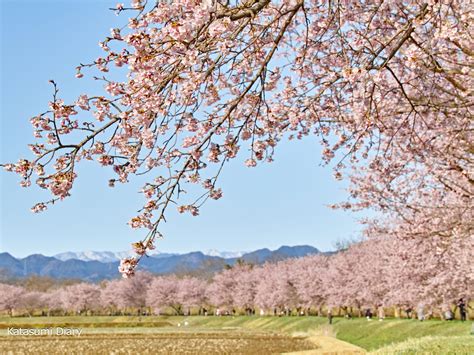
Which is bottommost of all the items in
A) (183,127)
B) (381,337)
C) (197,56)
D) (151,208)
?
(381,337)

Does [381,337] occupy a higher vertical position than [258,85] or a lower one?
lower

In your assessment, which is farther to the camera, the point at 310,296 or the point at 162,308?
the point at 162,308

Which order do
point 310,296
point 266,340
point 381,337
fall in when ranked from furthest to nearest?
1. point 310,296
2. point 381,337
3. point 266,340

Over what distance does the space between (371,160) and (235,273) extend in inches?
3292

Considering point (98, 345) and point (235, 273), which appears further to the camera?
point (235, 273)

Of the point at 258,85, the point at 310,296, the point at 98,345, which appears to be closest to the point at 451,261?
the point at 98,345

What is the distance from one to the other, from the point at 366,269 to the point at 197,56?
174 feet

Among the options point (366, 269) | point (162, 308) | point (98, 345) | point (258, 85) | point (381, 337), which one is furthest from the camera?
point (162, 308)

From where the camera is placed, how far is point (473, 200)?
44.0ft

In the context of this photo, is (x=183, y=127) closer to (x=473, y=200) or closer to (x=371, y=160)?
(x=371, y=160)

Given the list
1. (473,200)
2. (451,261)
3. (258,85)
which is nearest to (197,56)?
(258,85)

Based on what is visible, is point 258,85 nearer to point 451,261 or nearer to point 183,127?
point 183,127

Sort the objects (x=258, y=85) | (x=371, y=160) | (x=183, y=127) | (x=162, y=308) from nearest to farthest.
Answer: (x=183, y=127) → (x=258, y=85) → (x=371, y=160) → (x=162, y=308)

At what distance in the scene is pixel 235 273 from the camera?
92.8 meters
